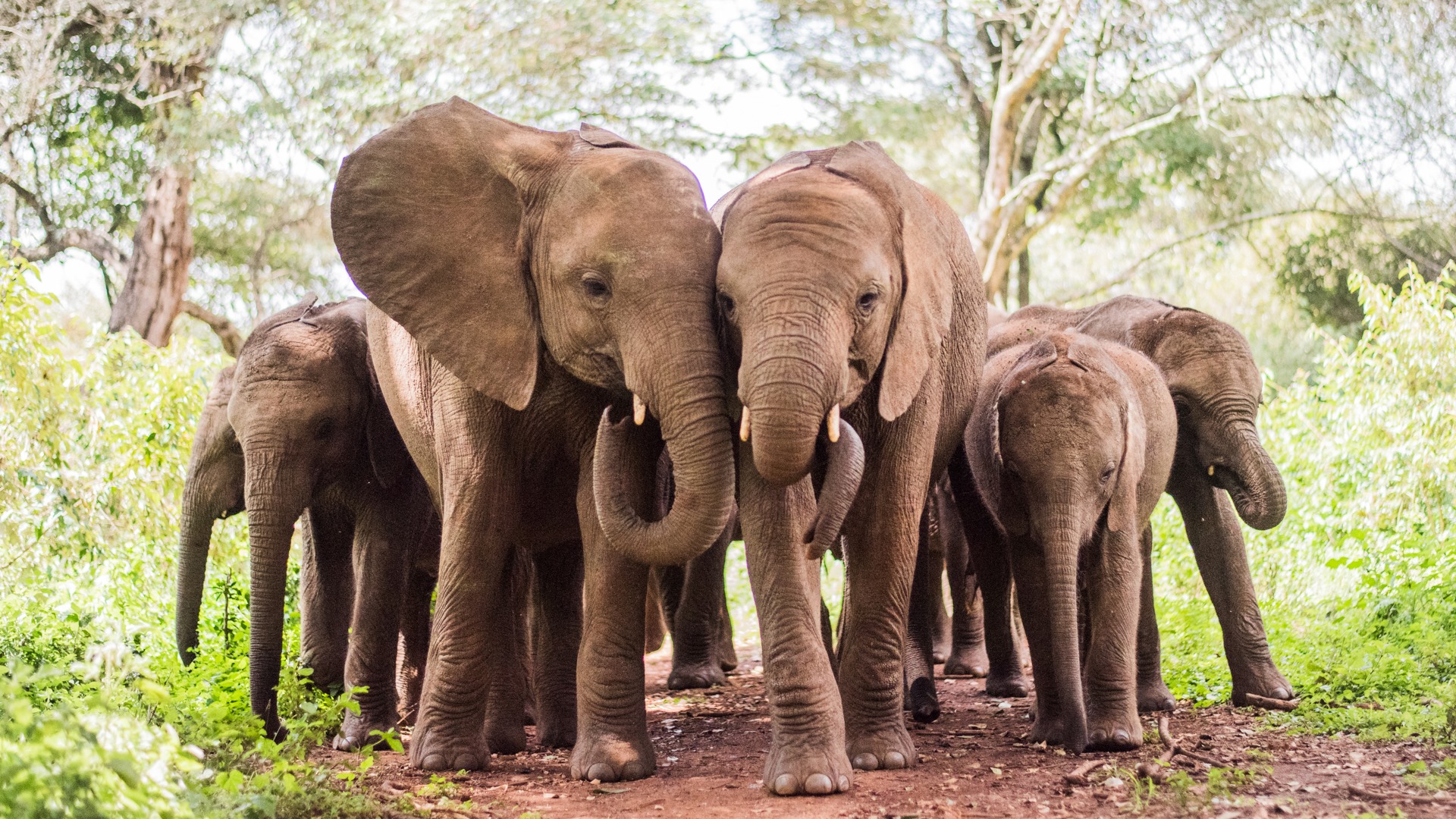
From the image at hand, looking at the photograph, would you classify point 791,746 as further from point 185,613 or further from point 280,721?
point 185,613

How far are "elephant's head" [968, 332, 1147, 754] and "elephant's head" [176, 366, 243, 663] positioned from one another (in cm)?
399

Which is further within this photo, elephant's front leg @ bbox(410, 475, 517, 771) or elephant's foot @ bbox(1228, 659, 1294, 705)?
elephant's foot @ bbox(1228, 659, 1294, 705)

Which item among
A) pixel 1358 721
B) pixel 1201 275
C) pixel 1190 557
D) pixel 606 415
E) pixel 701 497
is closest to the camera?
pixel 701 497

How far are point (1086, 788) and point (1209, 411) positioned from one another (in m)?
3.18

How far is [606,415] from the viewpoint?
634cm

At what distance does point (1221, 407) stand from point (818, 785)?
385 centimetres

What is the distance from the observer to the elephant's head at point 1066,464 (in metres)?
6.75

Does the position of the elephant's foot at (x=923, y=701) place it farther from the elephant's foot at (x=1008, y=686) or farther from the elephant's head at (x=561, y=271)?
the elephant's head at (x=561, y=271)

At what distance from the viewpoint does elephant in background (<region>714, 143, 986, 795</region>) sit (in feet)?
18.4

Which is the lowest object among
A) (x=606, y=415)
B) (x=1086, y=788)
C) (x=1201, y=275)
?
(x=1086, y=788)

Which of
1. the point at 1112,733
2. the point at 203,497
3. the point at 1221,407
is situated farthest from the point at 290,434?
the point at 1221,407

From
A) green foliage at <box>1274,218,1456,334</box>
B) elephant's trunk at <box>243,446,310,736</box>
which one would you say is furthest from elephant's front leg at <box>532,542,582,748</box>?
green foliage at <box>1274,218,1456,334</box>

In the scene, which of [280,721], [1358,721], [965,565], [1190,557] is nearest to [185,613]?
[280,721]

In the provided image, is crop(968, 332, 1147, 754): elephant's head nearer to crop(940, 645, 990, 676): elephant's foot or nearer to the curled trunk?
the curled trunk
